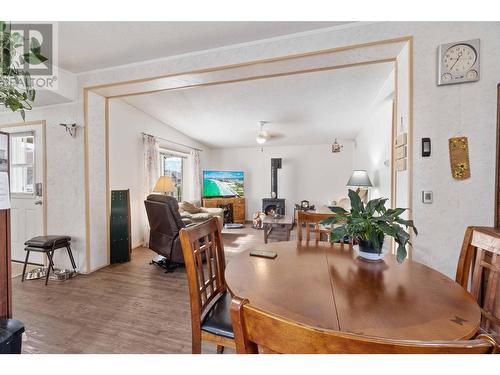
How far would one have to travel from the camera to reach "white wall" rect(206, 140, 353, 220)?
6050 millimetres

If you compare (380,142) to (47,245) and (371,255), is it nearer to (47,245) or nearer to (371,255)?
(371,255)

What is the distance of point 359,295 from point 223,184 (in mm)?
5631

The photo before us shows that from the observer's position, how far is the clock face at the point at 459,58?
1584 millimetres

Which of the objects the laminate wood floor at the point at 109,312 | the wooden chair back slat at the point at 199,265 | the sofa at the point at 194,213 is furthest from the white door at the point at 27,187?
the wooden chair back slat at the point at 199,265

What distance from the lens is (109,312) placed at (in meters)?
1.94

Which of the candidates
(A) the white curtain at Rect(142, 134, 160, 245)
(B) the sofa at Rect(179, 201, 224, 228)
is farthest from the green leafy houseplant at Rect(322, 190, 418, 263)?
(A) the white curtain at Rect(142, 134, 160, 245)

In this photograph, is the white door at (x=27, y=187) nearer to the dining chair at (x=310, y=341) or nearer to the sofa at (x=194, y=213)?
the sofa at (x=194, y=213)

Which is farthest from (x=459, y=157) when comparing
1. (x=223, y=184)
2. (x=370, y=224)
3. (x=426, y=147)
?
(x=223, y=184)

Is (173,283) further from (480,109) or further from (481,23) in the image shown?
(481,23)

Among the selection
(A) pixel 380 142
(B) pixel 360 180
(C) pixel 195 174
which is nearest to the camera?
(A) pixel 380 142

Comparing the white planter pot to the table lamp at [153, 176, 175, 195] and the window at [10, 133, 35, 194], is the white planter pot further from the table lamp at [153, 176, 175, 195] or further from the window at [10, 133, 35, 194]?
the window at [10, 133, 35, 194]

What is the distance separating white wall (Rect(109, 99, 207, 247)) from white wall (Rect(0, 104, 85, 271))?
0.53 metres

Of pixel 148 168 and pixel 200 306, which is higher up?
pixel 148 168
